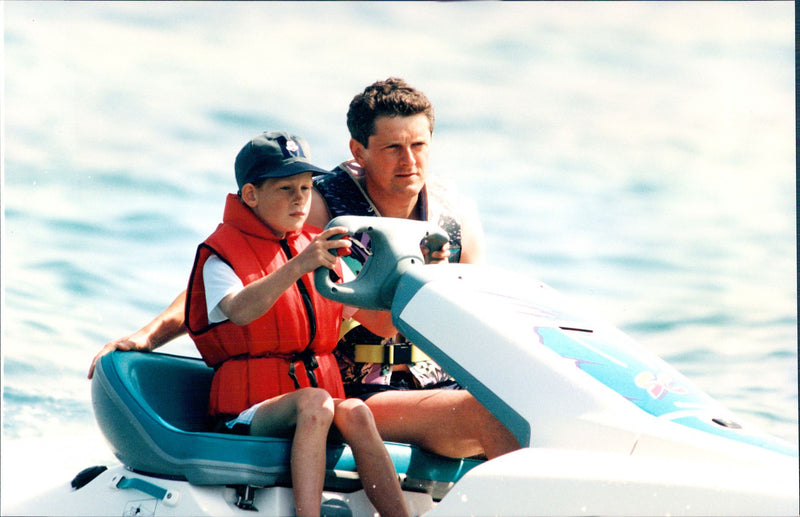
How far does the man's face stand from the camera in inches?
121

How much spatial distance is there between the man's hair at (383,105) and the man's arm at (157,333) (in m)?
0.76

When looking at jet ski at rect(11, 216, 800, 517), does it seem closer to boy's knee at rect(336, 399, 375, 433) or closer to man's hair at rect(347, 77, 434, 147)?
boy's knee at rect(336, 399, 375, 433)

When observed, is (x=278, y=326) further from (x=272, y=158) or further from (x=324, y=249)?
(x=272, y=158)

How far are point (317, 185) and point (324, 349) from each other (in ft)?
2.21

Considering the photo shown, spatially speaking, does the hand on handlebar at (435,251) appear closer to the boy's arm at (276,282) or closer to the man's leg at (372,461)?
the boy's arm at (276,282)

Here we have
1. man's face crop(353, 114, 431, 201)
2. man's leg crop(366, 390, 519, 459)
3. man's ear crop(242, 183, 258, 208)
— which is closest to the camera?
man's leg crop(366, 390, 519, 459)

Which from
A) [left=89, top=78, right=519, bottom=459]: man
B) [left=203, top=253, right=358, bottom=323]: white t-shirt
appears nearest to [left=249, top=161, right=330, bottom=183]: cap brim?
[left=203, top=253, right=358, bottom=323]: white t-shirt

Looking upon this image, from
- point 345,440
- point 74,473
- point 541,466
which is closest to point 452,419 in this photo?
point 345,440

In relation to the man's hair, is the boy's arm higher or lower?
lower

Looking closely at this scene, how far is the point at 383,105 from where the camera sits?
3.11 m

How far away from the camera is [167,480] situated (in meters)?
2.50

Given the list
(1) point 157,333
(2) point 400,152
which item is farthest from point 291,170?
(1) point 157,333

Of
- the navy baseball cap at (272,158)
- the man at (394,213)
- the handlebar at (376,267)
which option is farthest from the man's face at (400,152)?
the handlebar at (376,267)

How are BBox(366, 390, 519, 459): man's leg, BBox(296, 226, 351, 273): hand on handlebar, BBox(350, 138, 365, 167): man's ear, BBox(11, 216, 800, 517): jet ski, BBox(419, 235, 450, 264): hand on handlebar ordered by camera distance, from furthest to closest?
BBox(350, 138, 365, 167): man's ear
BBox(419, 235, 450, 264): hand on handlebar
BBox(366, 390, 519, 459): man's leg
BBox(296, 226, 351, 273): hand on handlebar
BBox(11, 216, 800, 517): jet ski
